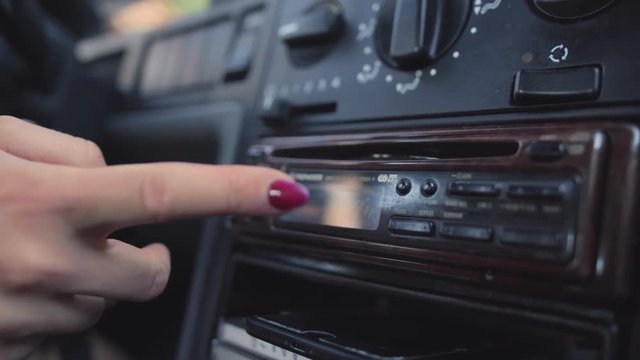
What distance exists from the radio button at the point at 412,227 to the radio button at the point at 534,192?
51 millimetres

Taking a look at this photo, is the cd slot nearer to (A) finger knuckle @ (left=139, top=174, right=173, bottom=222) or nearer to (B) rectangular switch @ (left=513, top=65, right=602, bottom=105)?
(B) rectangular switch @ (left=513, top=65, right=602, bottom=105)

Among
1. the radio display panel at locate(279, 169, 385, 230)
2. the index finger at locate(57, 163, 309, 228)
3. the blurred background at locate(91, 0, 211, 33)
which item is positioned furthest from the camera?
the blurred background at locate(91, 0, 211, 33)

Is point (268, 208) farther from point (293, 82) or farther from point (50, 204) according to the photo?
point (293, 82)

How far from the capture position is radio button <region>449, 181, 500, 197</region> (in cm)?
33

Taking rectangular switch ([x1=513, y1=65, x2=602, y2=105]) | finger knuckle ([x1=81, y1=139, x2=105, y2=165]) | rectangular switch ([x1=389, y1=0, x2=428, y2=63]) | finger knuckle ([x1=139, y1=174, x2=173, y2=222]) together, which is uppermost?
rectangular switch ([x1=389, y1=0, x2=428, y2=63])

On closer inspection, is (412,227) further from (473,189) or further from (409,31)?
(409,31)

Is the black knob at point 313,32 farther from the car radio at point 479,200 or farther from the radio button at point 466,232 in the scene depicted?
the radio button at point 466,232

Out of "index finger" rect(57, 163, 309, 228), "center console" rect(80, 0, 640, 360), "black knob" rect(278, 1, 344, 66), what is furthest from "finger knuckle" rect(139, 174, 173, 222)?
"black knob" rect(278, 1, 344, 66)

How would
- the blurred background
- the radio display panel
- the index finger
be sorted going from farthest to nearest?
the blurred background
the radio display panel
the index finger

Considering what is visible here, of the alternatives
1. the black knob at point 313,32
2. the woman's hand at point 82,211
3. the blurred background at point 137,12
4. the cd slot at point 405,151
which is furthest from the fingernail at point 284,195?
the blurred background at point 137,12

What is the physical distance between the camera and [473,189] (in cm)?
34

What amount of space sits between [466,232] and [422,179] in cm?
5

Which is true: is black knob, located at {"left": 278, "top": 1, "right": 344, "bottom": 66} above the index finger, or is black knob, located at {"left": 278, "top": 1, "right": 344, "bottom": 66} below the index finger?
above

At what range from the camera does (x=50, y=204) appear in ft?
0.94
